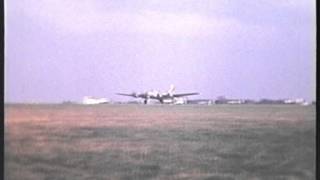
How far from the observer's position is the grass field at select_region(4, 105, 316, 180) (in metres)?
2.22

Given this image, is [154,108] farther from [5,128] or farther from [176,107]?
[5,128]

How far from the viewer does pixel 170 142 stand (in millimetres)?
2248

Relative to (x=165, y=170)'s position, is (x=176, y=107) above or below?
above

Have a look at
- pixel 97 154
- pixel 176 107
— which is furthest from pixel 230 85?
pixel 97 154

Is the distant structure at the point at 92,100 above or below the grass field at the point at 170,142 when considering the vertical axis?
above

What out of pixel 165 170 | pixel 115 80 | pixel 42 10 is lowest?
pixel 165 170

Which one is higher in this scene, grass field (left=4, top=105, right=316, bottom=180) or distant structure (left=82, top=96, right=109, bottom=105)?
distant structure (left=82, top=96, right=109, bottom=105)

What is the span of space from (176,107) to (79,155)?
38 cm

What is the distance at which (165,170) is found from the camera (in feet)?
7.34

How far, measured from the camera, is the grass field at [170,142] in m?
2.22

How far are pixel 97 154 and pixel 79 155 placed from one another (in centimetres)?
6

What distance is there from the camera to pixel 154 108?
2227 millimetres

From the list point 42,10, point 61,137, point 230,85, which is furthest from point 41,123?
point 230,85

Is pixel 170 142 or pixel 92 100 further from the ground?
pixel 92 100
